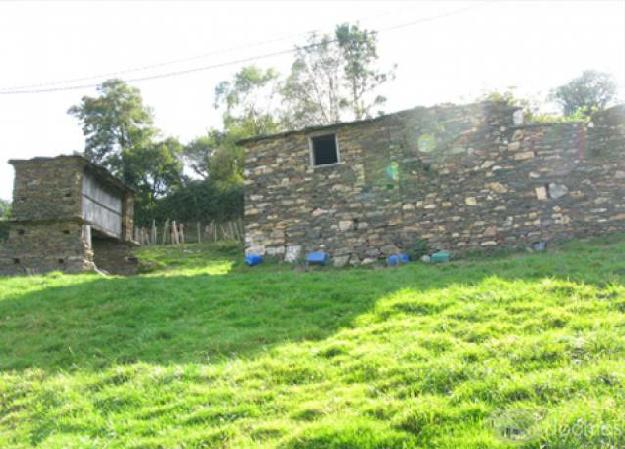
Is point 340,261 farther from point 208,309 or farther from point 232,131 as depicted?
point 232,131

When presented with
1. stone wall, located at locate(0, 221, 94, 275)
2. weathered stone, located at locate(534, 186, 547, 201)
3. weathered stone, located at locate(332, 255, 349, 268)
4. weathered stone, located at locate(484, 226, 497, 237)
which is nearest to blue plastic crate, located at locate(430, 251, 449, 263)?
weathered stone, located at locate(484, 226, 497, 237)

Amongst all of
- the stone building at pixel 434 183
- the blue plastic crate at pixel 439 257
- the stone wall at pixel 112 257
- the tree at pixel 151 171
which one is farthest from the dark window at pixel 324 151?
the tree at pixel 151 171

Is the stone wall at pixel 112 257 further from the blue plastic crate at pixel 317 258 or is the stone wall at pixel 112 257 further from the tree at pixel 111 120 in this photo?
the tree at pixel 111 120

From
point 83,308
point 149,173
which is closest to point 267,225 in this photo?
point 83,308

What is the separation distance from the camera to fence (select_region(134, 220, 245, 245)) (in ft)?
99.8

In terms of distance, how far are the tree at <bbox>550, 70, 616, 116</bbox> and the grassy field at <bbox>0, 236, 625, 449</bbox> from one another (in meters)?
33.7

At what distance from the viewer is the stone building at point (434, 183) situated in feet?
40.4

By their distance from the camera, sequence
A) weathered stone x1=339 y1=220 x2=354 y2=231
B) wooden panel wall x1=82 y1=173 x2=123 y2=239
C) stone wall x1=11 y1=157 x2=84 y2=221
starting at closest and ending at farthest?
weathered stone x1=339 y1=220 x2=354 y2=231, stone wall x1=11 y1=157 x2=84 y2=221, wooden panel wall x1=82 y1=173 x2=123 y2=239

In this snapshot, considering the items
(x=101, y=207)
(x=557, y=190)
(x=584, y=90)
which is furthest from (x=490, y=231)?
(x=584, y=90)

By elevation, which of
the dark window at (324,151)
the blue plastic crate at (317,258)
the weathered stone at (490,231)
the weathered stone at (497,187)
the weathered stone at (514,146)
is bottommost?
the blue plastic crate at (317,258)

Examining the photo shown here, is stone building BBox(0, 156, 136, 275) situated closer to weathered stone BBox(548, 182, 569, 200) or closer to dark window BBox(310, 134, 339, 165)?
dark window BBox(310, 134, 339, 165)

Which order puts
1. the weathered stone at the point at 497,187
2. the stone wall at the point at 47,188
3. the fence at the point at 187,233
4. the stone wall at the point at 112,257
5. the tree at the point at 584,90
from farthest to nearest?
the tree at the point at 584,90
the fence at the point at 187,233
the stone wall at the point at 112,257
the stone wall at the point at 47,188
the weathered stone at the point at 497,187

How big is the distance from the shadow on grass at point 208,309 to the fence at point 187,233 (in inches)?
725

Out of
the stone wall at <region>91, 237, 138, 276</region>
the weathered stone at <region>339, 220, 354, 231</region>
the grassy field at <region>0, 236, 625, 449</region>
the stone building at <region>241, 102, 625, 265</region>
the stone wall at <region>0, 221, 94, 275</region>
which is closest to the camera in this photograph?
the grassy field at <region>0, 236, 625, 449</region>
